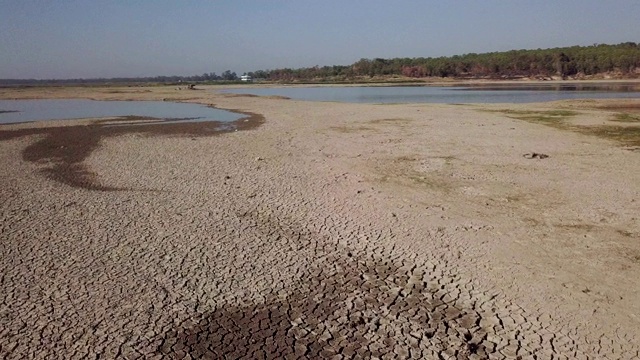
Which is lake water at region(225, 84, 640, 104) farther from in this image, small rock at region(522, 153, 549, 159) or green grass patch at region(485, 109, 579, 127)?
small rock at region(522, 153, 549, 159)

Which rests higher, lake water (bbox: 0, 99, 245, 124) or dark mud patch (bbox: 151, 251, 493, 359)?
lake water (bbox: 0, 99, 245, 124)

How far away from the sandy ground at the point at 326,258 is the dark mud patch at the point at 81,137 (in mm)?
284

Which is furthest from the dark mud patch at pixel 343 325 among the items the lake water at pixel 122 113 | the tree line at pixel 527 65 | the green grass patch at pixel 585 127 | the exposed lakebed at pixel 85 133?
the tree line at pixel 527 65

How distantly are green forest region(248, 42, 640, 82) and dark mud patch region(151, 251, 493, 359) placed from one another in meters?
116

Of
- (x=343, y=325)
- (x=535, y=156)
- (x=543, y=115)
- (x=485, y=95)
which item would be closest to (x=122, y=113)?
(x=543, y=115)

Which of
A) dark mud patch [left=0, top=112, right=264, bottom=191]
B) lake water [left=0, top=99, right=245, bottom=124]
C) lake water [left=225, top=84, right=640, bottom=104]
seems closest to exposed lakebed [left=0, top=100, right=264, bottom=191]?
dark mud patch [left=0, top=112, right=264, bottom=191]

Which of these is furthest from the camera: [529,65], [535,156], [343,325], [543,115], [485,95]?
[529,65]

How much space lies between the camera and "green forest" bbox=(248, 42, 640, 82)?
341 ft

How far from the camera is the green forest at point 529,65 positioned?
10381 centimetres

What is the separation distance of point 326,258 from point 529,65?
125 metres

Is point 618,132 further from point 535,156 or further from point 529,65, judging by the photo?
point 529,65

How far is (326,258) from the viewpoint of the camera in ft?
27.5

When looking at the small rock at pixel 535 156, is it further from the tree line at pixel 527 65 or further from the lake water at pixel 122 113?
the tree line at pixel 527 65

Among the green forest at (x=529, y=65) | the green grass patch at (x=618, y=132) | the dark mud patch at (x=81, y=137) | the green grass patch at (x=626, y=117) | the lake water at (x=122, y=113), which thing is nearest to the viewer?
the dark mud patch at (x=81, y=137)
